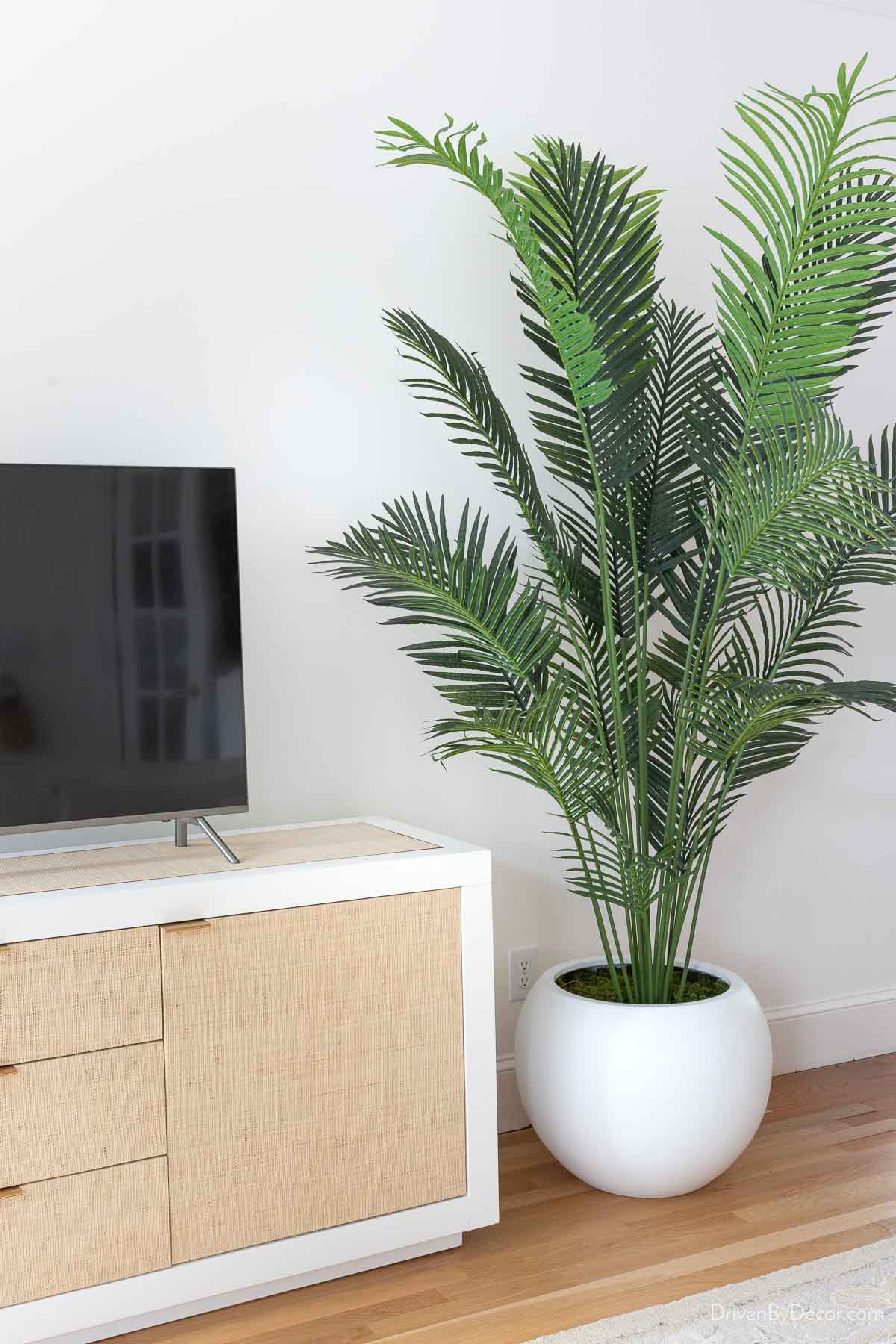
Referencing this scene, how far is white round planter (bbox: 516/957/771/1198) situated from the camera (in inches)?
85.0

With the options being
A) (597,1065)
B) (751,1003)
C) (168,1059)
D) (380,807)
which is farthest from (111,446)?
(751,1003)

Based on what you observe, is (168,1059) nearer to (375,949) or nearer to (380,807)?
(375,949)

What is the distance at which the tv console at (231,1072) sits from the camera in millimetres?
1764

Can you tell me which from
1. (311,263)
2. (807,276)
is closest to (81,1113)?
(311,263)

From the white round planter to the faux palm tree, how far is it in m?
0.14

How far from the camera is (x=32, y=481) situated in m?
1.94

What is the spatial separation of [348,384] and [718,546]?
2.72 ft

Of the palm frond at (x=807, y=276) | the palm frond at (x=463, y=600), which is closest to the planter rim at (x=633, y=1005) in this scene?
the palm frond at (x=463, y=600)

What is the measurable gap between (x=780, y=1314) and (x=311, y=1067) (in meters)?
0.81

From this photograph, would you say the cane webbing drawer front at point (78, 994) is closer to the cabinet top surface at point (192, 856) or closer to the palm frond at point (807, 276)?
the cabinet top surface at point (192, 856)

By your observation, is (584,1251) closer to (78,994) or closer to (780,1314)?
(780,1314)

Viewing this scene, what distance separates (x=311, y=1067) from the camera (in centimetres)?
195

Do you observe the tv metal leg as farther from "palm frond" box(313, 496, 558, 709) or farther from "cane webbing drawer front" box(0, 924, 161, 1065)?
"palm frond" box(313, 496, 558, 709)

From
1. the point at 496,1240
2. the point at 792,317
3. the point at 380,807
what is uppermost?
the point at 792,317
